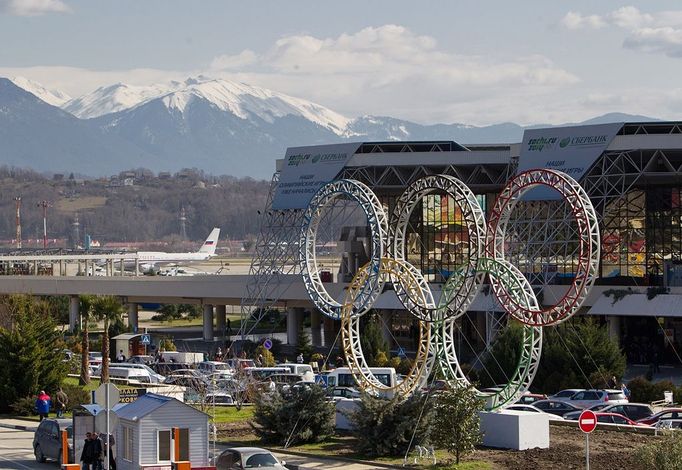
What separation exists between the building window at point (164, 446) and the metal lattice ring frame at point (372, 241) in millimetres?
15947

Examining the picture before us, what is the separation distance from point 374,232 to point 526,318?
15491 millimetres

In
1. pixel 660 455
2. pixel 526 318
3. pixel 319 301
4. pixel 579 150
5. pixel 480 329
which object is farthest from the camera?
pixel 480 329

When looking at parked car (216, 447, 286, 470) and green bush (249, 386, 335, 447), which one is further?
green bush (249, 386, 335, 447)

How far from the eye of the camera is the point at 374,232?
55.3 meters

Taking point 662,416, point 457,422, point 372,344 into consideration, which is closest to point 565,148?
point 372,344

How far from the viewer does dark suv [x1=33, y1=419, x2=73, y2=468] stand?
121ft

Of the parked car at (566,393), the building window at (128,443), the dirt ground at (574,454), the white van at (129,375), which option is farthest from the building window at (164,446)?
the white van at (129,375)

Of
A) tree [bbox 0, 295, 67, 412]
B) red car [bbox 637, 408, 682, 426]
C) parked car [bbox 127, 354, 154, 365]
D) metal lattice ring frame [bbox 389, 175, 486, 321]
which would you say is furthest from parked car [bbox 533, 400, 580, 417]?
parked car [bbox 127, 354, 154, 365]

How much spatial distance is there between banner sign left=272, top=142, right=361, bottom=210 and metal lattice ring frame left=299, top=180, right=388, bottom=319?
15.5 meters

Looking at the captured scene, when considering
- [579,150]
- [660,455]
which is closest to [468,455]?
[660,455]

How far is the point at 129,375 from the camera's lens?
61.9 metres

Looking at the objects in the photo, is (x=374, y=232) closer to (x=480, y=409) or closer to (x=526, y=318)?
(x=526, y=318)

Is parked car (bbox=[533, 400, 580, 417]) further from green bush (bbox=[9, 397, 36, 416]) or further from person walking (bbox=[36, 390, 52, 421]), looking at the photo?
green bush (bbox=[9, 397, 36, 416])

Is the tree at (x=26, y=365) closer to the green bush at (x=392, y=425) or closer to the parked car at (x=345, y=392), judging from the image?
the parked car at (x=345, y=392)
